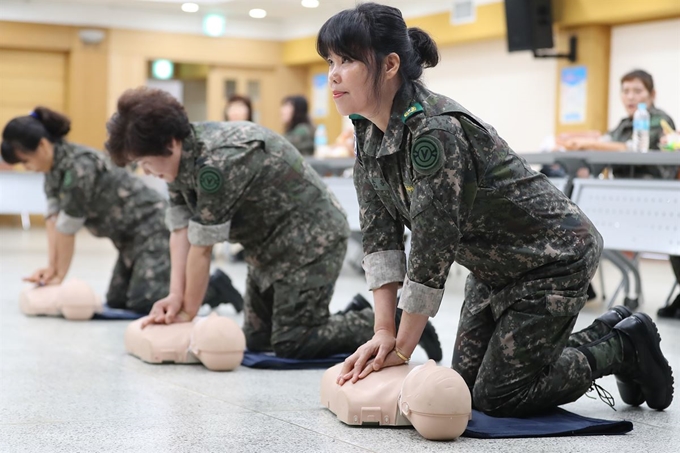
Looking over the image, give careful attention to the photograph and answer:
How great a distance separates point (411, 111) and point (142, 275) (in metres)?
2.80

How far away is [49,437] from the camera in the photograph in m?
2.27

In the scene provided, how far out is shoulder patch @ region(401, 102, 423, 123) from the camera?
7.45ft

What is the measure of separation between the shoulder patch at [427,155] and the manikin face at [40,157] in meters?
2.78

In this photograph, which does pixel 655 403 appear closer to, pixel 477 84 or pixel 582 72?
pixel 582 72

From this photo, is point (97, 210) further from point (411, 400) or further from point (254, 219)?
point (411, 400)

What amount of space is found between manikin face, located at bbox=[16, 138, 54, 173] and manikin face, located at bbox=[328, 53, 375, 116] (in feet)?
8.42

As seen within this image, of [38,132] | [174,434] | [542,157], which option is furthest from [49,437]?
[542,157]

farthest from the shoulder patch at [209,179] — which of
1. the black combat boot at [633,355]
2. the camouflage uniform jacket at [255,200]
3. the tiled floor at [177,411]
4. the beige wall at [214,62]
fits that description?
the beige wall at [214,62]

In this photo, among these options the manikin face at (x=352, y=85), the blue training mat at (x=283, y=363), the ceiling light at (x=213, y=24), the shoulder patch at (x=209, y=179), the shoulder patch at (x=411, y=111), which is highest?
the ceiling light at (x=213, y=24)

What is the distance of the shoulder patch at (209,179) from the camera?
317 cm

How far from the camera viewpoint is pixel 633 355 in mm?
2559

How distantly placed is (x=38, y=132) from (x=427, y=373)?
9.38 feet

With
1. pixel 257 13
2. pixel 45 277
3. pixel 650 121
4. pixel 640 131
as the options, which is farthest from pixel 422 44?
pixel 257 13

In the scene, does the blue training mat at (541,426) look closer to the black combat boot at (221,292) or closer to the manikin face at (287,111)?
the black combat boot at (221,292)
